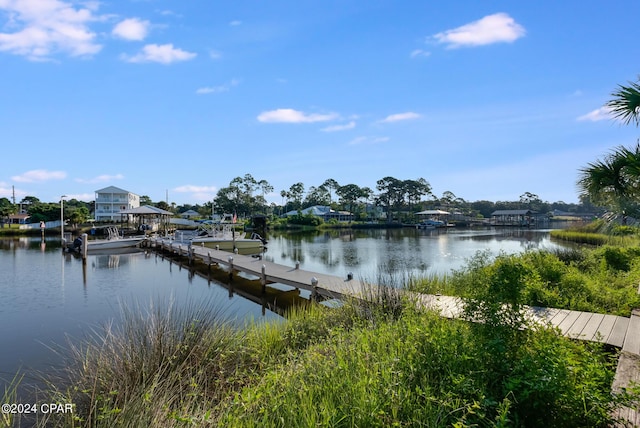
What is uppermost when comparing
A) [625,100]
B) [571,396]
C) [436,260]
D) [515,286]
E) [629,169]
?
[625,100]

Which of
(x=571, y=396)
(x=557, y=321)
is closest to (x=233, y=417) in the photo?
(x=571, y=396)

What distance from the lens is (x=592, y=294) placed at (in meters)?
6.38

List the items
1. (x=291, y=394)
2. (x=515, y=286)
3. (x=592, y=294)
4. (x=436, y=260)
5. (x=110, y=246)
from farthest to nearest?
1. (x=110, y=246)
2. (x=436, y=260)
3. (x=592, y=294)
4. (x=515, y=286)
5. (x=291, y=394)

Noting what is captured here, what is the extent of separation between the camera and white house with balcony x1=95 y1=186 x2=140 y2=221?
53.2 metres

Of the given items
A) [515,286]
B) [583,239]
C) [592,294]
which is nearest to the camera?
[515,286]

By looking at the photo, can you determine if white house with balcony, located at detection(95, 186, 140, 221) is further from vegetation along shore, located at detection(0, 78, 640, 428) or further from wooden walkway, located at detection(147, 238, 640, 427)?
vegetation along shore, located at detection(0, 78, 640, 428)

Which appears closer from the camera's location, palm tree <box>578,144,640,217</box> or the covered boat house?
palm tree <box>578,144,640,217</box>

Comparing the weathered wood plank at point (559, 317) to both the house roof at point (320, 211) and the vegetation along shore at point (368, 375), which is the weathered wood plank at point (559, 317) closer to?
the vegetation along shore at point (368, 375)

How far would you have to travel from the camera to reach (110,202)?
53719mm

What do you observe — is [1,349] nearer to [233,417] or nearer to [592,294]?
[233,417]

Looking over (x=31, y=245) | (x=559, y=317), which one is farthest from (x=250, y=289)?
(x=31, y=245)

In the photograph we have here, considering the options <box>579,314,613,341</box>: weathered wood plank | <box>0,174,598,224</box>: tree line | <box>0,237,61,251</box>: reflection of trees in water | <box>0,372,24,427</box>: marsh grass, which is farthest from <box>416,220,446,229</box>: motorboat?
<box>0,372,24,427</box>: marsh grass

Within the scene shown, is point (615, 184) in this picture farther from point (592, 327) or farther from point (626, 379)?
point (626, 379)

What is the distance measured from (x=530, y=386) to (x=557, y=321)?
3210 mm
